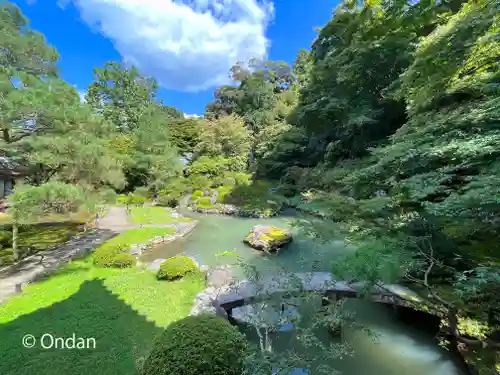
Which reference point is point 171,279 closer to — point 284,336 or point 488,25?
point 284,336

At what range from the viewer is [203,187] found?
2064 cm

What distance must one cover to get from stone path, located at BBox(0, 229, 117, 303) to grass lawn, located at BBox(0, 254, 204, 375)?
0.89 ft

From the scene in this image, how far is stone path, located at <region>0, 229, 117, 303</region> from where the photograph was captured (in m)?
5.94

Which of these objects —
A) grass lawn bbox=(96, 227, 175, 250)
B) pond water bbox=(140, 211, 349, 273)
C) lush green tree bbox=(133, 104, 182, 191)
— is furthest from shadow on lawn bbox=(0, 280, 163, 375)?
lush green tree bbox=(133, 104, 182, 191)

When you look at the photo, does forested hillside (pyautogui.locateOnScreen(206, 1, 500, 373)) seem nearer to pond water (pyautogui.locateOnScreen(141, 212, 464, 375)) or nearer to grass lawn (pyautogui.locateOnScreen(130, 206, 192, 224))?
pond water (pyautogui.locateOnScreen(141, 212, 464, 375))

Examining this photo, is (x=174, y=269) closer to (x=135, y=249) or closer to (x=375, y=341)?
(x=135, y=249)

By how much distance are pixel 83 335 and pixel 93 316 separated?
0.57 meters

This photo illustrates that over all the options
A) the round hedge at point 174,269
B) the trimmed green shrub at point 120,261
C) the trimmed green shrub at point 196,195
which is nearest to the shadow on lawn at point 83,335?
the round hedge at point 174,269

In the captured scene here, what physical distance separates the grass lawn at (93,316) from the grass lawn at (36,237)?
1.93 meters

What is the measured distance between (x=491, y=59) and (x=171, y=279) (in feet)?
24.5

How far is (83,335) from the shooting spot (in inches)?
171

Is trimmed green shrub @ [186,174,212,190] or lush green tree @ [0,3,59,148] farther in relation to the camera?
trimmed green shrub @ [186,174,212,190]

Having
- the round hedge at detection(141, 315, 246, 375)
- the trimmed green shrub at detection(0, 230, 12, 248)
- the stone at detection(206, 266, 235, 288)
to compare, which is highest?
the round hedge at detection(141, 315, 246, 375)

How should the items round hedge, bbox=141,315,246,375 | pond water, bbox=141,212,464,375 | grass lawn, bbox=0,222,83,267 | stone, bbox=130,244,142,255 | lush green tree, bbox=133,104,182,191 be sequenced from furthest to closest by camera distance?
1. lush green tree, bbox=133,104,182,191
2. stone, bbox=130,244,142,255
3. grass lawn, bbox=0,222,83,267
4. pond water, bbox=141,212,464,375
5. round hedge, bbox=141,315,246,375
